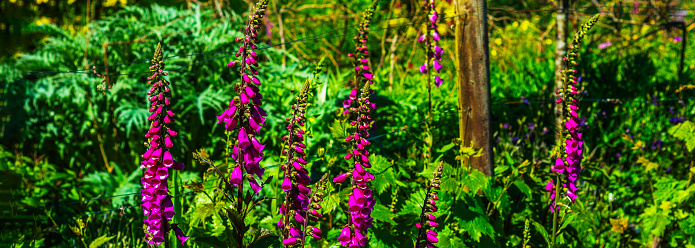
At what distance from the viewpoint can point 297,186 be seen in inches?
74.7

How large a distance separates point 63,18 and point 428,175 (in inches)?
297

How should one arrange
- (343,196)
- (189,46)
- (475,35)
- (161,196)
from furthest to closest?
(189,46)
(475,35)
(343,196)
(161,196)

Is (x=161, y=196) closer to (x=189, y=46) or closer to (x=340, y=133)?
(x=340, y=133)

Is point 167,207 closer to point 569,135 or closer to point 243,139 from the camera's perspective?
point 243,139

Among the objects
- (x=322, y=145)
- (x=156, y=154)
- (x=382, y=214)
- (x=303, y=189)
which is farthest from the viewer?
(x=322, y=145)

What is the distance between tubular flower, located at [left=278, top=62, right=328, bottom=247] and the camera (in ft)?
6.05

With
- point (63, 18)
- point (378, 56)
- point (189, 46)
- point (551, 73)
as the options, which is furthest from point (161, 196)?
point (63, 18)

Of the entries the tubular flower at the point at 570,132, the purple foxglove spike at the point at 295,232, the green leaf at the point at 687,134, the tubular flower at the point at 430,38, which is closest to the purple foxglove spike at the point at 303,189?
the purple foxglove spike at the point at 295,232

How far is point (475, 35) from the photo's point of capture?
3.01 meters

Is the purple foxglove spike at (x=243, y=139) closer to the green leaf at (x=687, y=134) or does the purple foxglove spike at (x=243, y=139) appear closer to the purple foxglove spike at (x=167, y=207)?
the purple foxglove spike at (x=167, y=207)

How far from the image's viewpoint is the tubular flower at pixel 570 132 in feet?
8.01

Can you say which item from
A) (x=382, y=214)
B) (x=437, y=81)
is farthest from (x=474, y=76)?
(x=382, y=214)

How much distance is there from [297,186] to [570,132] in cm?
135

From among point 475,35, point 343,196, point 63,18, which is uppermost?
point 63,18
